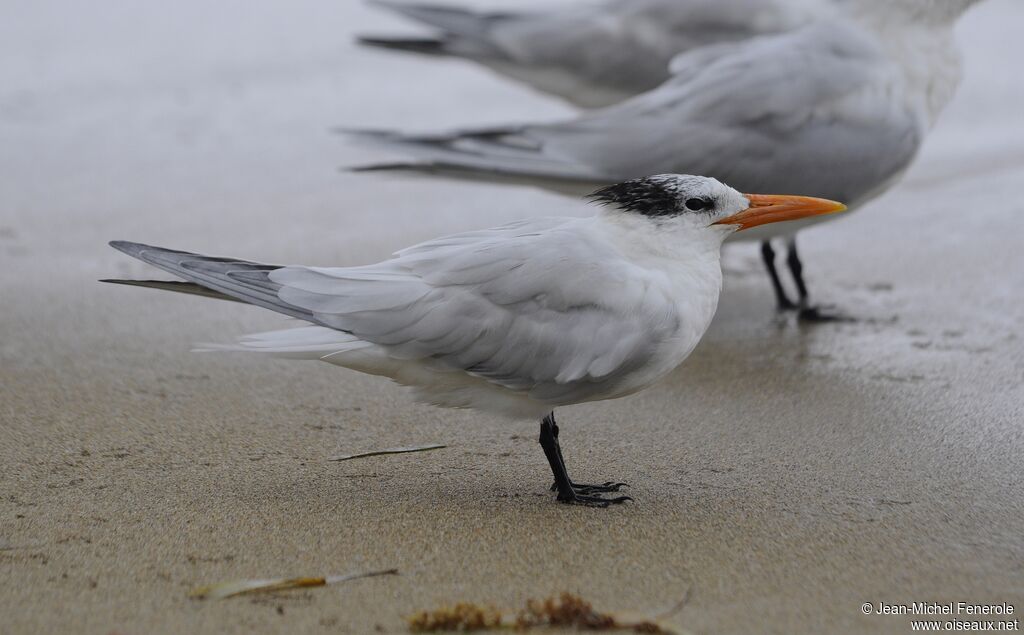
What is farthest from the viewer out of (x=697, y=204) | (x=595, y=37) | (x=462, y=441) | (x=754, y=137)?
(x=595, y=37)

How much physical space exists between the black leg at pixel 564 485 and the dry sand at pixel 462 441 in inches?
2.6

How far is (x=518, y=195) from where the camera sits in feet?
22.1

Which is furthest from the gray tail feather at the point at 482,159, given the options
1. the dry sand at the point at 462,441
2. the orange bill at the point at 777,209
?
the orange bill at the point at 777,209

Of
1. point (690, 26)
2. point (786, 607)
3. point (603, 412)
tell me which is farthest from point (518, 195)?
point (786, 607)

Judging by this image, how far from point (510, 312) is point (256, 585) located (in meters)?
0.99

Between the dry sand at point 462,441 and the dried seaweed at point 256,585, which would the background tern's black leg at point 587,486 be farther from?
the dried seaweed at point 256,585

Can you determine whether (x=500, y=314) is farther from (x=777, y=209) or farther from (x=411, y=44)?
(x=411, y=44)

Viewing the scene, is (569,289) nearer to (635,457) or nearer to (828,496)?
(635,457)

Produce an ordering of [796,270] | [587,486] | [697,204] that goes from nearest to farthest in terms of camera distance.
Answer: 1. [587,486]
2. [697,204]
3. [796,270]

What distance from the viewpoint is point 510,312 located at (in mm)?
3174

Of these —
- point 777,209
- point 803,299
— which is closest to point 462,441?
point 777,209

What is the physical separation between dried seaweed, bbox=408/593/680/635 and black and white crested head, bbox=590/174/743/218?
4.10 ft

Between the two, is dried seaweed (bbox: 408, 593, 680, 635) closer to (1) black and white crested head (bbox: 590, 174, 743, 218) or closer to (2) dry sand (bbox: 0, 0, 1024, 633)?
(2) dry sand (bbox: 0, 0, 1024, 633)

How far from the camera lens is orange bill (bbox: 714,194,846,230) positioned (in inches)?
134
